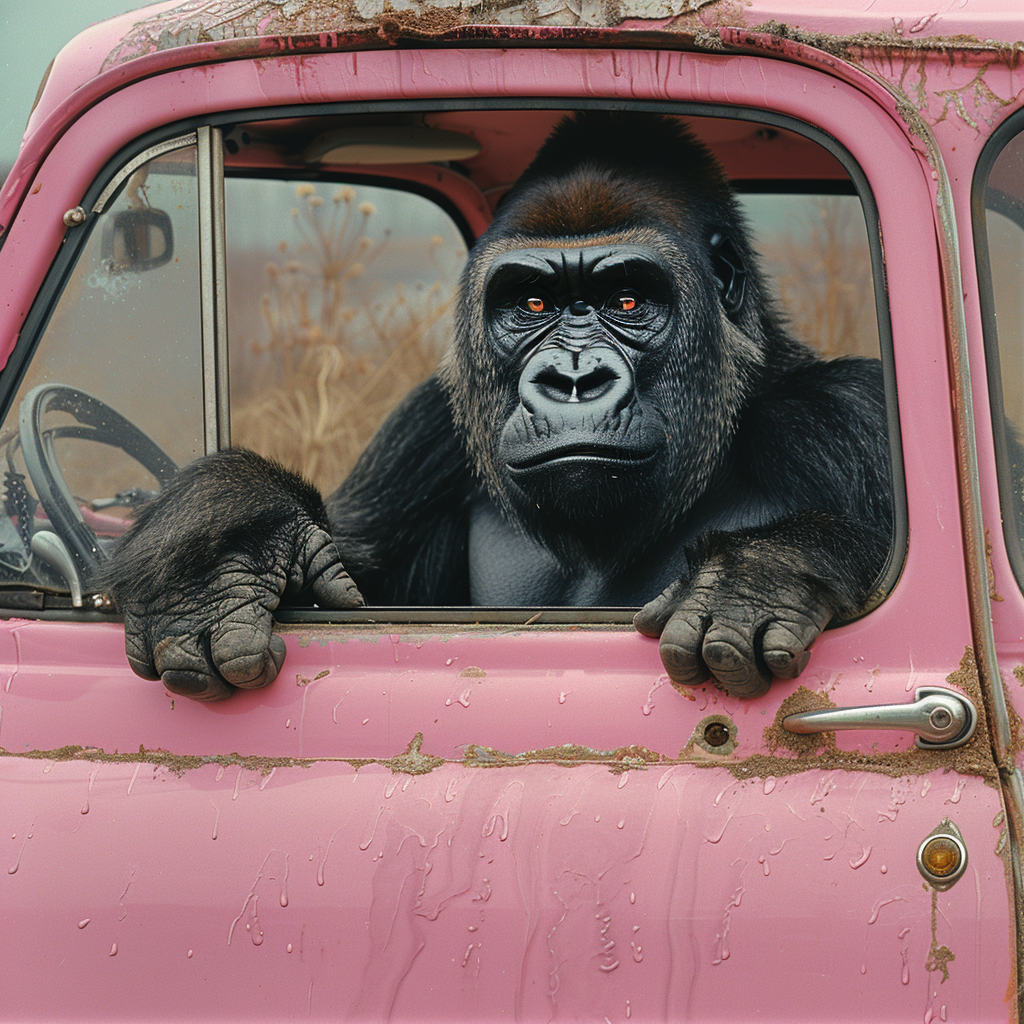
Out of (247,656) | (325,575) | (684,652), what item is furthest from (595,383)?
(247,656)

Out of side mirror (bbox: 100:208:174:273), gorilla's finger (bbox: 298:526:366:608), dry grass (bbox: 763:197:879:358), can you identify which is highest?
dry grass (bbox: 763:197:879:358)

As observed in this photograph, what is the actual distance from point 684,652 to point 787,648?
0.12m

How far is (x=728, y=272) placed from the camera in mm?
2182

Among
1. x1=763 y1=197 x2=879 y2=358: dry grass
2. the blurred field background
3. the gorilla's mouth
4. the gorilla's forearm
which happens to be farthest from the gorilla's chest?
the blurred field background

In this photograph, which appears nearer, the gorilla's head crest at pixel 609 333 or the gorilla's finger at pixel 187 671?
the gorilla's finger at pixel 187 671

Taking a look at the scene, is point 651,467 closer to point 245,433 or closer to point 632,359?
point 632,359

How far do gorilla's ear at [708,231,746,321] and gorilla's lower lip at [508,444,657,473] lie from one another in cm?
57

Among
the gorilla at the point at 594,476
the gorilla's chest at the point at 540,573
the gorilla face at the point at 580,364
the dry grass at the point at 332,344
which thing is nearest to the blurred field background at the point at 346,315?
the dry grass at the point at 332,344

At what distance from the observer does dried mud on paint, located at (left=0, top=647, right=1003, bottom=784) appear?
44.7 inches

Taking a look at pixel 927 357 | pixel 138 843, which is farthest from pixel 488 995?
pixel 927 357

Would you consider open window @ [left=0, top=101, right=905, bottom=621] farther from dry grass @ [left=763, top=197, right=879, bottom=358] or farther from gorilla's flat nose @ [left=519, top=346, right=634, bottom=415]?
dry grass @ [left=763, top=197, right=879, bottom=358]

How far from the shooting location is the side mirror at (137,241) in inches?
56.8

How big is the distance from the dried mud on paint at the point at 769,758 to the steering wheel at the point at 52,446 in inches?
15.4

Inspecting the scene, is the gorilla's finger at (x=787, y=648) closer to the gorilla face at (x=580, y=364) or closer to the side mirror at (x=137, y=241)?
the gorilla face at (x=580, y=364)
